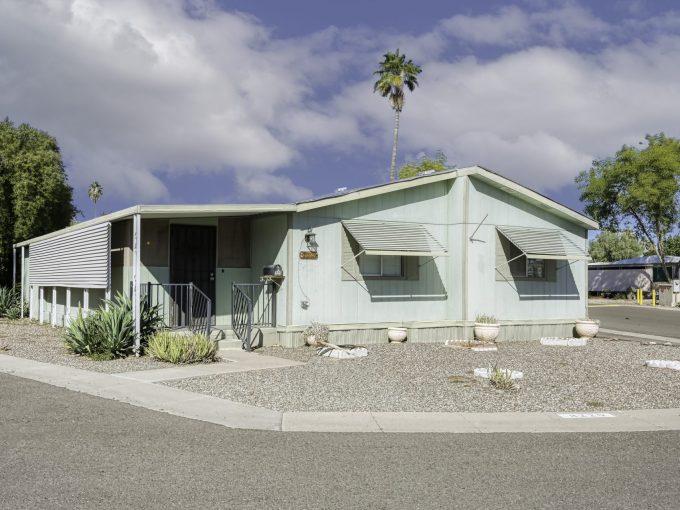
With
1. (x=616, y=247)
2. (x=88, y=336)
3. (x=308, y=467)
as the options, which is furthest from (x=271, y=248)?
(x=616, y=247)

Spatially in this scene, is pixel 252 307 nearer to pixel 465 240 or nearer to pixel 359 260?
pixel 359 260

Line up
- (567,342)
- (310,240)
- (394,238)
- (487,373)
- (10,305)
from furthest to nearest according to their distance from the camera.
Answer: (10,305) → (567,342) → (394,238) → (310,240) → (487,373)

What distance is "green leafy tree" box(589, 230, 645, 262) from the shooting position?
70.2 metres

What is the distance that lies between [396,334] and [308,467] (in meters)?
9.25

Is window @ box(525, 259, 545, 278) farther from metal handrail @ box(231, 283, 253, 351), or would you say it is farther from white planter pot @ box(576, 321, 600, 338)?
metal handrail @ box(231, 283, 253, 351)

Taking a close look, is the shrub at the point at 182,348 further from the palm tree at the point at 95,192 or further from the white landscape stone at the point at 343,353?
the palm tree at the point at 95,192

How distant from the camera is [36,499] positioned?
450 centimetres

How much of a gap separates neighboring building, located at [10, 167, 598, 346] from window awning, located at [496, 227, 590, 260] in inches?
1.4

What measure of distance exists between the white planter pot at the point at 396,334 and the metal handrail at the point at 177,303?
3.97m

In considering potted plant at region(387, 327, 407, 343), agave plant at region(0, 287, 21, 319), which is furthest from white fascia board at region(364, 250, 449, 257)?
Answer: agave plant at region(0, 287, 21, 319)

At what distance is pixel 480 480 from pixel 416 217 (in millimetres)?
10445

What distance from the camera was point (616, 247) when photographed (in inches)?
2783

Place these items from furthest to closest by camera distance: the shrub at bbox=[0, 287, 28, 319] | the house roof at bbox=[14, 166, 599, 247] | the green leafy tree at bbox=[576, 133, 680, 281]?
the green leafy tree at bbox=[576, 133, 680, 281] < the shrub at bbox=[0, 287, 28, 319] < the house roof at bbox=[14, 166, 599, 247]

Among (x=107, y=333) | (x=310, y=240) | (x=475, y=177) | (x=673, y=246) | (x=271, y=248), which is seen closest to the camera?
(x=107, y=333)
